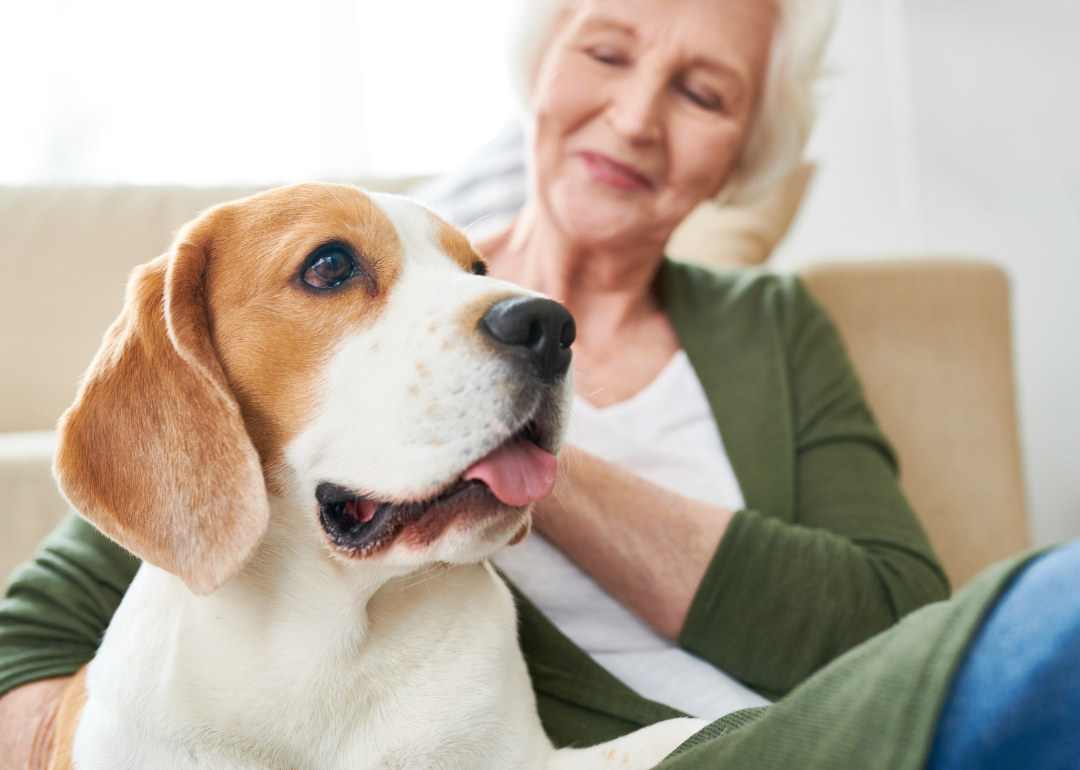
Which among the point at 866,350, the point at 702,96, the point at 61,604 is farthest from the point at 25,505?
the point at 866,350

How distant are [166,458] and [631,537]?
564 mm

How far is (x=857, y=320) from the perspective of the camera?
170 centimetres

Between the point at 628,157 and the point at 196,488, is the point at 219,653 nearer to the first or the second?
the point at 196,488

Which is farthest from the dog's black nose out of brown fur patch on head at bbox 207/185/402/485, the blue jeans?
the blue jeans

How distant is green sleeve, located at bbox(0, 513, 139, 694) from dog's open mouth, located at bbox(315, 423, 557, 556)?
0.35 meters

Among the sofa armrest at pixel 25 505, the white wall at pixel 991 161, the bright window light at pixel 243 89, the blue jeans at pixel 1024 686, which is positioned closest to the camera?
the blue jeans at pixel 1024 686

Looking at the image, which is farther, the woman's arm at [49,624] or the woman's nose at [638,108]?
the woman's nose at [638,108]

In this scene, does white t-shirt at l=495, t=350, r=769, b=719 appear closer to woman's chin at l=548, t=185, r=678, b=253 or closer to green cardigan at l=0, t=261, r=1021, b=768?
green cardigan at l=0, t=261, r=1021, b=768

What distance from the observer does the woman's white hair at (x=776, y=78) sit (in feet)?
4.75

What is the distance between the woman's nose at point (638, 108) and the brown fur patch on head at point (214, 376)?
560 millimetres

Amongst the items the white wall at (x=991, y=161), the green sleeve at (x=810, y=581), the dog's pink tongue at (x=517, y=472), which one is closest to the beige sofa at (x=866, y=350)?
the green sleeve at (x=810, y=581)

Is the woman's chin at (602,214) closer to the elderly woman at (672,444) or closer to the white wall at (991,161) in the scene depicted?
the elderly woman at (672,444)

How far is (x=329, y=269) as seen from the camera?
79cm

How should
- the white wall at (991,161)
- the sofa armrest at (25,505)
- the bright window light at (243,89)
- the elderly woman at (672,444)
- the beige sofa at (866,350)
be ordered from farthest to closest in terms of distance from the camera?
the white wall at (991,161) < the bright window light at (243,89) < the beige sofa at (866,350) < the sofa armrest at (25,505) < the elderly woman at (672,444)
